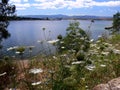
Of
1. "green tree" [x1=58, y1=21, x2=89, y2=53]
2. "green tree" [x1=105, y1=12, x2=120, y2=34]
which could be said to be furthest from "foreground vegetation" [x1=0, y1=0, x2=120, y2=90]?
"green tree" [x1=105, y1=12, x2=120, y2=34]

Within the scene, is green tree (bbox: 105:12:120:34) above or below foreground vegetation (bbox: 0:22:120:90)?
below

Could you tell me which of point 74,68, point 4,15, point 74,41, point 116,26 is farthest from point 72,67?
point 116,26

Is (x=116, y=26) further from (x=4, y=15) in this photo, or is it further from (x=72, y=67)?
(x=72, y=67)

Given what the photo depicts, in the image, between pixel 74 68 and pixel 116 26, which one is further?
pixel 116 26

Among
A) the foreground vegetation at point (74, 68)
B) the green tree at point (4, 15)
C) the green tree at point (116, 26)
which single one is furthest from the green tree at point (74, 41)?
the green tree at point (4, 15)

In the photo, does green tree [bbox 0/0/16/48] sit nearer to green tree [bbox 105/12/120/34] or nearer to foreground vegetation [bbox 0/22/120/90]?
green tree [bbox 105/12/120/34]

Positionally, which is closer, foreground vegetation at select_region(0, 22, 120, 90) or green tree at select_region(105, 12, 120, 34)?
foreground vegetation at select_region(0, 22, 120, 90)

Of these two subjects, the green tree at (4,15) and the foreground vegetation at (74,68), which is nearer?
the foreground vegetation at (74,68)

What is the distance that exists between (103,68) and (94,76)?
0.33 metres

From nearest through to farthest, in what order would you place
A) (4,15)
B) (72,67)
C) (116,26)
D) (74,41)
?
(72,67) → (74,41) → (4,15) → (116,26)

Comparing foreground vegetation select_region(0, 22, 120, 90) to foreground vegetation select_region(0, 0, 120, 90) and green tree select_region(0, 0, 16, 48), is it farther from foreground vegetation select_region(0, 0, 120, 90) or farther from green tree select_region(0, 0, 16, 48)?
green tree select_region(0, 0, 16, 48)

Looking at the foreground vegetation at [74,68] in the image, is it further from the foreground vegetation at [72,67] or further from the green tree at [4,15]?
the green tree at [4,15]

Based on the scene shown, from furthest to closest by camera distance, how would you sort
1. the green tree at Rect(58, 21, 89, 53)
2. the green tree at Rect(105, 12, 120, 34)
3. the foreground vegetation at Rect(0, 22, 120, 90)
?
the green tree at Rect(105, 12, 120, 34), the green tree at Rect(58, 21, 89, 53), the foreground vegetation at Rect(0, 22, 120, 90)

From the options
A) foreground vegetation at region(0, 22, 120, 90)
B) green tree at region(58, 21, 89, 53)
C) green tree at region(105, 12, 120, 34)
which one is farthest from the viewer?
green tree at region(105, 12, 120, 34)
